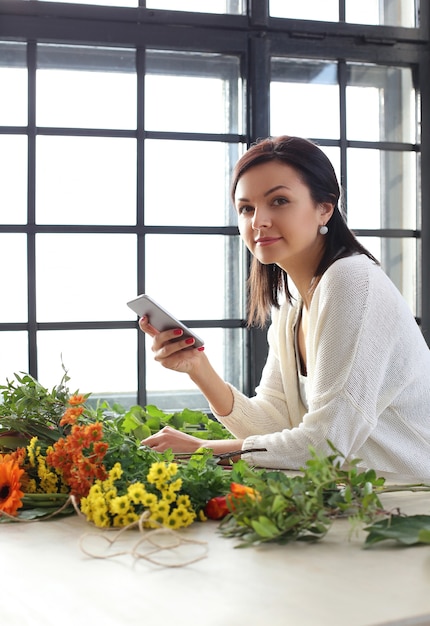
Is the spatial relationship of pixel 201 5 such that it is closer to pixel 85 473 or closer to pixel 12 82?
pixel 12 82

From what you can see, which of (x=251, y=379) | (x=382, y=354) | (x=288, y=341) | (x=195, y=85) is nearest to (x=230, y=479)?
(x=382, y=354)

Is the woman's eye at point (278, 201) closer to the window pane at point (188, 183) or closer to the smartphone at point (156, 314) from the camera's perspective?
the smartphone at point (156, 314)

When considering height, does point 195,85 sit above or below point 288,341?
above

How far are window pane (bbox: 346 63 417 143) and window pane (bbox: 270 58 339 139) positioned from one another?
61mm

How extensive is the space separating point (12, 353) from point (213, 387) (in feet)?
2.44

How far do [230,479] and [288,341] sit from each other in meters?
0.86

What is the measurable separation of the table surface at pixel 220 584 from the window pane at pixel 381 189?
175 centimetres

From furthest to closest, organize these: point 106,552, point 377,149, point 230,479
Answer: point 377,149, point 230,479, point 106,552

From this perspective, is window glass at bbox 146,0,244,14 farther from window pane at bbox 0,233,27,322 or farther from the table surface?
the table surface

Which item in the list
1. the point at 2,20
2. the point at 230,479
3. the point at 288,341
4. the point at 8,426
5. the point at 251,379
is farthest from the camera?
the point at 251,379

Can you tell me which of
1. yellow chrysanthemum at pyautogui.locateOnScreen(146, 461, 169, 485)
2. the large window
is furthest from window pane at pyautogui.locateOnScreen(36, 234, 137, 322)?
yellow chrysanthemum at pyautogui.locateOnScreen(146, 461, 169, 485)

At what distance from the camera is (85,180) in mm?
2385

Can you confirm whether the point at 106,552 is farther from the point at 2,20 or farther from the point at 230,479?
the point at 2,20

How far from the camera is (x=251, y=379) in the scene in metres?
2.43
